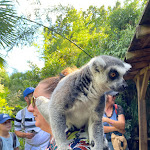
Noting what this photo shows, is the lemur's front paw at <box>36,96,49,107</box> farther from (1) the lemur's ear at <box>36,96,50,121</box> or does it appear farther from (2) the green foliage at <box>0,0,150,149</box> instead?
(2) the green foliage at <box>0,0,150,149</box>

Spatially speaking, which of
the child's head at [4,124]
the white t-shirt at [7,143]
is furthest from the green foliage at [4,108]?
the white t-shirt at [7,143]

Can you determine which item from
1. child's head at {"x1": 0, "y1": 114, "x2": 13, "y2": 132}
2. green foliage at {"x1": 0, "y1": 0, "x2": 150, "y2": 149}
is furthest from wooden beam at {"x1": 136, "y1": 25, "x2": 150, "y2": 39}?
green foliage at {"x1": 0, "y1": 0, "x2": 150, "y2": 149}

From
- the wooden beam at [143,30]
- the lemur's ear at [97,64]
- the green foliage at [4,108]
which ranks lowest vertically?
the green foliage at [4,108]

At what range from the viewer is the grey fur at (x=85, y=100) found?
4.77ft

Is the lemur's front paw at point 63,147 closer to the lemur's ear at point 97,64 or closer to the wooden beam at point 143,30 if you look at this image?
the lemur's ear at point 97,64

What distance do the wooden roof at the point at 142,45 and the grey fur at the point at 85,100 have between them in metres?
1.07

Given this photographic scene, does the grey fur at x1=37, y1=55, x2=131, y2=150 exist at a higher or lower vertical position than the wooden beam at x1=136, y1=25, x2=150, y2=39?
lower

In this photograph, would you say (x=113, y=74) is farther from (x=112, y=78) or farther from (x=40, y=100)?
(x=40, y=100)

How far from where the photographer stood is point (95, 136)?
158 centimetres

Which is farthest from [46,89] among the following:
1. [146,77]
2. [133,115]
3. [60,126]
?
[133,115]

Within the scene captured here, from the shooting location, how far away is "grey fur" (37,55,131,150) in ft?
4.77

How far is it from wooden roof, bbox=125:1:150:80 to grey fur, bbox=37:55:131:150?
107 cm

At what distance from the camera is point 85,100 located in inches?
59.7

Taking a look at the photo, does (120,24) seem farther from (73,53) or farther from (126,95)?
(126,95)
